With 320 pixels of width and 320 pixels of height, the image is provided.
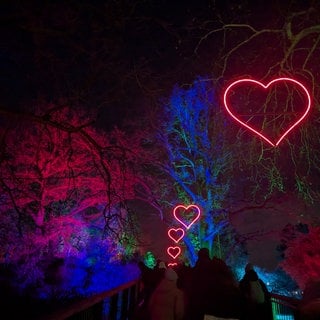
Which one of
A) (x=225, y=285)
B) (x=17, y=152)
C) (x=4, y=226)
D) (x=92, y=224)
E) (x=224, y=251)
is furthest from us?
(x=224, y=251)

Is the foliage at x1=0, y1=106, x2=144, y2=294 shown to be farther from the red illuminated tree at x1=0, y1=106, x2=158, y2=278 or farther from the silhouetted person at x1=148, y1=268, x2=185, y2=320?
the silhouetted person at x1=148, y1=268, x2=185, y2=320

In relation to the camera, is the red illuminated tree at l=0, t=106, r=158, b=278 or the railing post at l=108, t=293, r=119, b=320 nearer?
the railing post at l=108, t=293, r=119, b=320

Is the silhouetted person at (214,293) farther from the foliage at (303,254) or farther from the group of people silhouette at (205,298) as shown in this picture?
the foliage at (303,254)

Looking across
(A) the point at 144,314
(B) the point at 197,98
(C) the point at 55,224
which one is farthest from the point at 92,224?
(A) the point at 144,314

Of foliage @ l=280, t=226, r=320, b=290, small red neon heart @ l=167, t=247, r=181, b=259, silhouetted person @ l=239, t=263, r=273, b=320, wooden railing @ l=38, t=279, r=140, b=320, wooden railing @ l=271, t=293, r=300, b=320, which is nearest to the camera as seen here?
wooden railing @ l=38, t=279, r=140, b=320

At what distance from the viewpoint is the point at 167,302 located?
518 cm

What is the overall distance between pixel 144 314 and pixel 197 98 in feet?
44.4

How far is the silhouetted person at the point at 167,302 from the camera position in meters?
5.13

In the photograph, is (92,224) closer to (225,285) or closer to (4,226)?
(4,226)

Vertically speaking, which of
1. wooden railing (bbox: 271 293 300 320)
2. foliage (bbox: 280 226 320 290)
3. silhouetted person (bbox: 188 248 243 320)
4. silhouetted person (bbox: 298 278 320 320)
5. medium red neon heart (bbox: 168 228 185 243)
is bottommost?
foliage (bbox: 280 226 320 290)

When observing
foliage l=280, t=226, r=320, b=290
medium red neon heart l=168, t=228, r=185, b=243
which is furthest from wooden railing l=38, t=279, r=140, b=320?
foliage l=280, t=226, r=320, b=290

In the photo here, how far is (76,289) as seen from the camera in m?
16.9

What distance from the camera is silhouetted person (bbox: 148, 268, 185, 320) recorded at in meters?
5.13

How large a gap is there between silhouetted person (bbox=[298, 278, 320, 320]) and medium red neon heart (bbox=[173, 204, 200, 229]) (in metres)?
14.9
